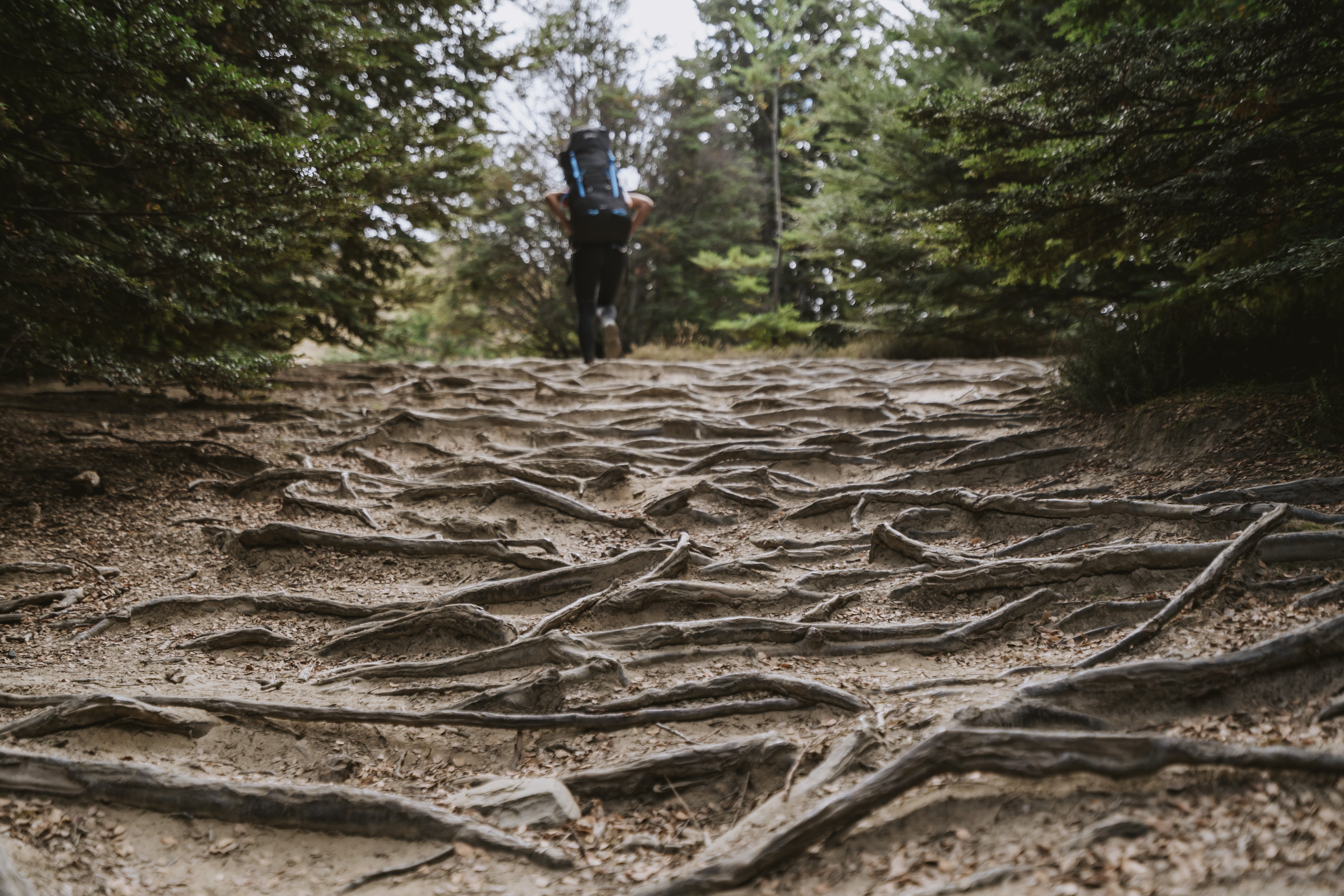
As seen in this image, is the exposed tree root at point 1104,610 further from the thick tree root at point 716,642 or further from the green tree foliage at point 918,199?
the green tree foliage at point 918,199

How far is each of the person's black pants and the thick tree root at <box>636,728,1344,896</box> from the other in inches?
301

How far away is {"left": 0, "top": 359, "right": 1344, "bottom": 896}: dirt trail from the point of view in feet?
7.59

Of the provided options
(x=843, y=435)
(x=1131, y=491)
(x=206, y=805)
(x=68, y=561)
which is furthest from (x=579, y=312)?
(x=206, y=805)

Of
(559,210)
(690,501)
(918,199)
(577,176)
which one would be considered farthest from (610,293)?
(918,199)

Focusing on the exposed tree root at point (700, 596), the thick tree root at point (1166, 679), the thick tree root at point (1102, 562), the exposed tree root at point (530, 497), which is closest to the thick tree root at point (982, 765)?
the thick tree root at point (1166, 679)

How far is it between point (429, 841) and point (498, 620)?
153cm

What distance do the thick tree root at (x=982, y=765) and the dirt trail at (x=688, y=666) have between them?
10 mm

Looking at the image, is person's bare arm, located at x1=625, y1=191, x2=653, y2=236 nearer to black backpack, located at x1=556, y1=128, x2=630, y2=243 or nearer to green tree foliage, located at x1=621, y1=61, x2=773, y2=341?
black backpack, located at x1=556, y1=128, x2=630, y2=243

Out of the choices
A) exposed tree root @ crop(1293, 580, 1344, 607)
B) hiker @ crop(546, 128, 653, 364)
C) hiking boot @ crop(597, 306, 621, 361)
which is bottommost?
exposed tree root @ crop(1293, 580, 1344, 607)

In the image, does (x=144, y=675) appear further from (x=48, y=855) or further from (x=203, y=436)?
(x=203, y=436)

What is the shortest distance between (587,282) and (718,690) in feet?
23.1

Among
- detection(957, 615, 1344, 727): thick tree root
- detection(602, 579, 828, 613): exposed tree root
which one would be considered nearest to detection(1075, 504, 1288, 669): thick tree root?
detection(957, 615, 1344, 727): thick tree root

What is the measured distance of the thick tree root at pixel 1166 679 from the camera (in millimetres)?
2664

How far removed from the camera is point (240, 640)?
4180 millimetres
